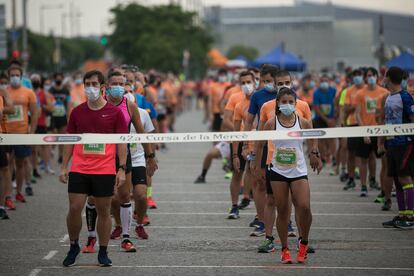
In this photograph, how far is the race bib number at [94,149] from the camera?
33.3 ft

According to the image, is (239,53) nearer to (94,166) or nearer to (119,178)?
(119,178)

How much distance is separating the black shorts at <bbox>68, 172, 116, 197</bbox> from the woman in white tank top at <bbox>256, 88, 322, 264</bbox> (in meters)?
1.66

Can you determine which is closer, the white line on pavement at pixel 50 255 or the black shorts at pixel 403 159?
the white line on pavement at pixel 50 255

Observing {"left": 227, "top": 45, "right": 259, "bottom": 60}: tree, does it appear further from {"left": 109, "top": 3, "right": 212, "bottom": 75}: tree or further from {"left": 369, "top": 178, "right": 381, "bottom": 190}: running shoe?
{"left": 369, "top": 178, "right": 381, "bottom": 190}: running shoe

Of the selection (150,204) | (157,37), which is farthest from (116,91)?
(157,37)

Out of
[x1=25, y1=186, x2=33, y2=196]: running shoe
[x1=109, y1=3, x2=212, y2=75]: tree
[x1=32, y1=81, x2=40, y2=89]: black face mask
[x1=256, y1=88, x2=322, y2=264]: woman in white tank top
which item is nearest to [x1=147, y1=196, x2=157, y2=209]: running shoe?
[x1=25, y1=186, x2=33, y2=196]: running shoe

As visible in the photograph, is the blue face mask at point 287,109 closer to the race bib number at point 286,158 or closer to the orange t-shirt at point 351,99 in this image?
the race bib number at point 286,158

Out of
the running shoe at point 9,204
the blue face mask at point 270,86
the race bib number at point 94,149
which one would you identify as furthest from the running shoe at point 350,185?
the race bib number at point 94,149

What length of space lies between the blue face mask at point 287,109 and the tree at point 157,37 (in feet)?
226

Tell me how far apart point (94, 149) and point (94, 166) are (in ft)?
0.56

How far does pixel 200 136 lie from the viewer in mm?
11258

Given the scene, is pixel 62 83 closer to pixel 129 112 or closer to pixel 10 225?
pixel 10 225

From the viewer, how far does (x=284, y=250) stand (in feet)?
34.3

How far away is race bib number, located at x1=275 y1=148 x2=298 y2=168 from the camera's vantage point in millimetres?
10297
